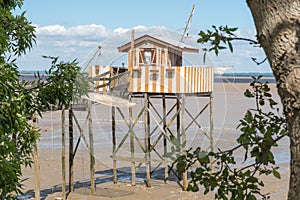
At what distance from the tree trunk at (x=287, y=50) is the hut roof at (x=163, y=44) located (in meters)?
10.4

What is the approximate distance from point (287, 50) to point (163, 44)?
37.6ft

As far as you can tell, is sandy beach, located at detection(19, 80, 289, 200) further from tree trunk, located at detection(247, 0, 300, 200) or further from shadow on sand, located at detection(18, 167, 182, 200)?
tree trunk, located at detection(247, 0, 300, 200)

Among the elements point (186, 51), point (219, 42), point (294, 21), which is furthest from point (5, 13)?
point (186, 51)

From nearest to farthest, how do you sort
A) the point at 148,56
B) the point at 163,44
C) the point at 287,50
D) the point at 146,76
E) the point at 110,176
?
the point at 287,50 → the point at 163,44 → the point at 146,76 → the point at 148,56 → the point at 110,176

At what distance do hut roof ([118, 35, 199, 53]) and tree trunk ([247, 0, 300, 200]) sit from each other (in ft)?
34.3

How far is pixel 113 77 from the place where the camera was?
1338 centimetres

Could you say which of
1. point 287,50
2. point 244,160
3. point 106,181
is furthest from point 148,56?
point 287,50

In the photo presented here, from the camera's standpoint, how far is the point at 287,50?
5.48 ft

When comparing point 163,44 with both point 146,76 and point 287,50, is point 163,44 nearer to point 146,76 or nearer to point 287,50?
point 146,76

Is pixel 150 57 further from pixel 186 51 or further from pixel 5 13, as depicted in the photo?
pixel 5 13

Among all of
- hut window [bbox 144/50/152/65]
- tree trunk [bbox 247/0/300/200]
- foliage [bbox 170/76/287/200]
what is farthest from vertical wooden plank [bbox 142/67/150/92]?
tree trunk [bbox 247/0/300/200]

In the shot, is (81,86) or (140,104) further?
Result: (140,104)

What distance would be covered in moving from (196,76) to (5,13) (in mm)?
8868

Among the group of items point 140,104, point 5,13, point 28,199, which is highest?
point 5,13
